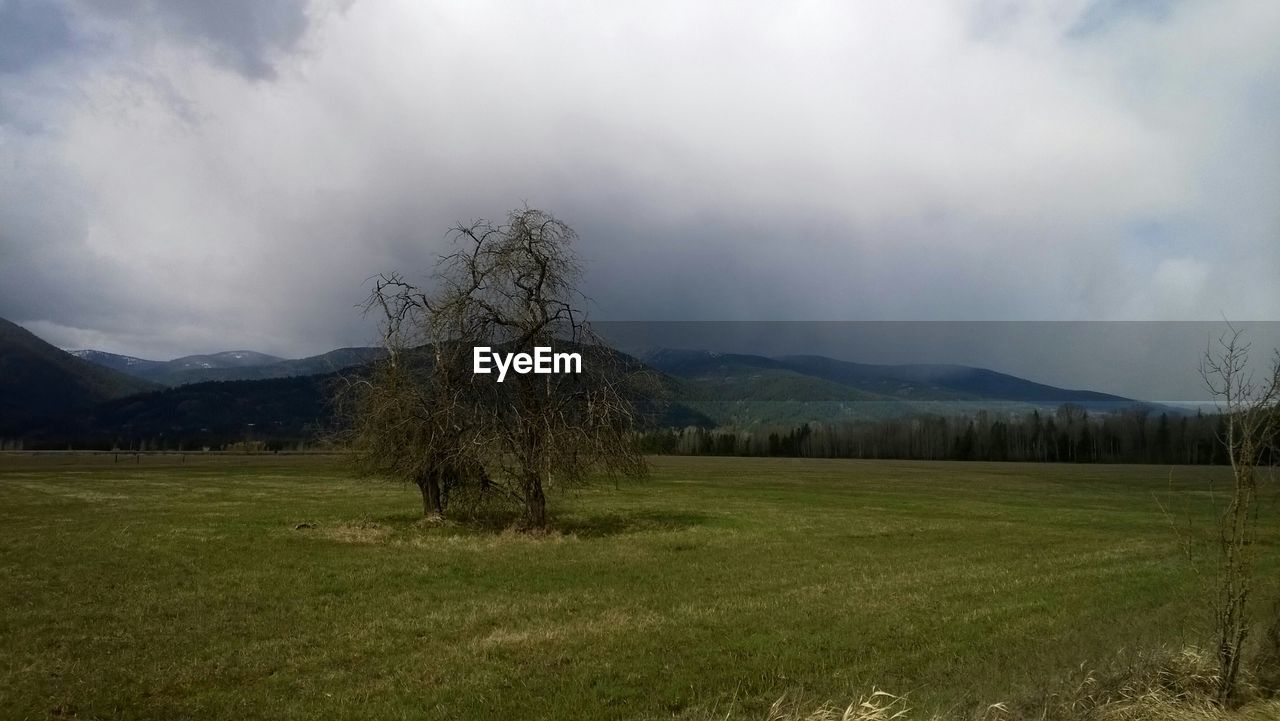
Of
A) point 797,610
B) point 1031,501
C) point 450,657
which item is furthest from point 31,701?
point 1031,501

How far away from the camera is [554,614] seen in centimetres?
1348

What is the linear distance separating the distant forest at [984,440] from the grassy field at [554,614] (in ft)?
323

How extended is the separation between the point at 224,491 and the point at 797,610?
43.3m

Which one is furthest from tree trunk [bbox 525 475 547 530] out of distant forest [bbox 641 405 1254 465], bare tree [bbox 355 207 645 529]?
distant forest [bbox 641 405 1254 465]

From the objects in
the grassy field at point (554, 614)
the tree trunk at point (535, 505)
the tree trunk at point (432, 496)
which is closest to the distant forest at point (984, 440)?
the tree trunk at point (432, 496)

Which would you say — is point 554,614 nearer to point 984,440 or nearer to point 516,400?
point 516,400

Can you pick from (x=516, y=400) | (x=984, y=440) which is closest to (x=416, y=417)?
(x=516, y=400)

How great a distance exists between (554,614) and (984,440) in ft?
482

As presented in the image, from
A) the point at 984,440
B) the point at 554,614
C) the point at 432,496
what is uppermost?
the point at 984,440

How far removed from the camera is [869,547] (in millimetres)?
23688

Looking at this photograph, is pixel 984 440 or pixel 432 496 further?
pixel 984 440

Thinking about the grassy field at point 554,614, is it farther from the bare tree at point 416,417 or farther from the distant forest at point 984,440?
the distant forest at point 984,440

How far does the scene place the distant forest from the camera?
131250 millimetres

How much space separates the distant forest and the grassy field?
98.5m
